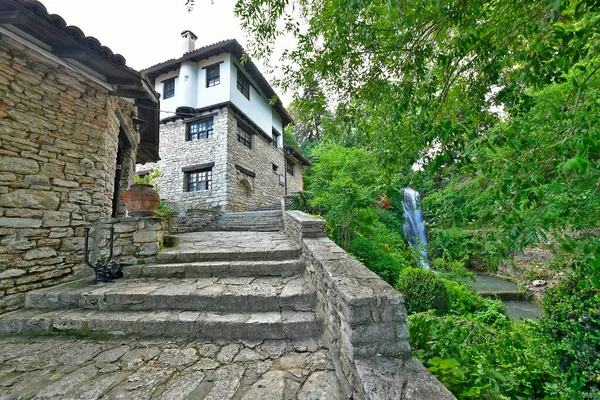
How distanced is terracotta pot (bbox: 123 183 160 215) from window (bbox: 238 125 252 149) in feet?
25.2

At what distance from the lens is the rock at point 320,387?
1.43m

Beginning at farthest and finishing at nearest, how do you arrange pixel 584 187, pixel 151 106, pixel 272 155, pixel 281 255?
pixel 272 155, pixel 151 106, pixel 281 255, pixel 584 187


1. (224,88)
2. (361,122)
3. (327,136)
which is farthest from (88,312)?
(224,88)

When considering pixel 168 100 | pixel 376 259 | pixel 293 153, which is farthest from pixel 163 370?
pixel 293 153

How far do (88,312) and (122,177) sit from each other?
3511mm

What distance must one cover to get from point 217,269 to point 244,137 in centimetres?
914

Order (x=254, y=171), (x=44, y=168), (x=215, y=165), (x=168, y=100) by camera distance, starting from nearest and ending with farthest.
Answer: (x=44, y=168), (x=215, y=165), (x=168, y=100), (x=254, y=171)

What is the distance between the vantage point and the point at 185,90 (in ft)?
32.9

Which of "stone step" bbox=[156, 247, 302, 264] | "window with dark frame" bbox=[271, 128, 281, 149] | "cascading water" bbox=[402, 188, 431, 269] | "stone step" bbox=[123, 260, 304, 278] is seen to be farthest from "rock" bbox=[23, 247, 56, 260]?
"cascading water" bbox=[402, 188, 431, 269]

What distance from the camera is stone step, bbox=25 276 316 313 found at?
2.36 m

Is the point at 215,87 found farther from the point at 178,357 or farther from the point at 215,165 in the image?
the point at 178,357

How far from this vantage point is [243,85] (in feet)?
35.7

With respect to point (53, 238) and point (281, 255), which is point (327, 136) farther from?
point (53, 238)

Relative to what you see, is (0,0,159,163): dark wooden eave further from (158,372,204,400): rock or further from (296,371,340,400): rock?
(296,371,340,400): rock
